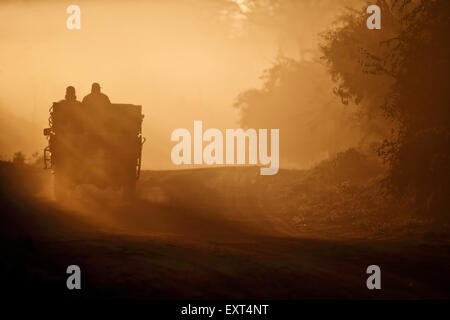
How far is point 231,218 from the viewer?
1683 cm

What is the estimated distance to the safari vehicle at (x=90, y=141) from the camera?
17094 mm

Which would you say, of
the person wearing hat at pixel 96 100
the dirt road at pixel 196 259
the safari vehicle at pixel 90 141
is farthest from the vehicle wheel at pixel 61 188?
the person wearing hat at pixel 96 100

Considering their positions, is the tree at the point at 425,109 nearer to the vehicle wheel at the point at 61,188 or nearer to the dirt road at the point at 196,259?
the dirt road at the point at 196,259

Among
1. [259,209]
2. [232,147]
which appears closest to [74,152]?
[259,209]

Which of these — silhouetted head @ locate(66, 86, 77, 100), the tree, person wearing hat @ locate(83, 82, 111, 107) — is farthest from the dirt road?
silhouetted head @ locate(66, 86, 77, 100)

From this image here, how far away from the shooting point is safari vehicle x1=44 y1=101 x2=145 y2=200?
56.1ft

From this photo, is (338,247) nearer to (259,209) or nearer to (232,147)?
(259,209)

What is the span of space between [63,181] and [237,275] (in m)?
9.99

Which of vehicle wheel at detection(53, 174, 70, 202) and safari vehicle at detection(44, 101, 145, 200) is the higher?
safari vehicle at detection(44, 101, 145, 200)

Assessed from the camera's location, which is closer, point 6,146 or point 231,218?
point 231,218

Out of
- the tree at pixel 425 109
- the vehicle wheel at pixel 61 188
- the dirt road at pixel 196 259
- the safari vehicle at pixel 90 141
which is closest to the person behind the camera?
the dirt road at pixel 196 259

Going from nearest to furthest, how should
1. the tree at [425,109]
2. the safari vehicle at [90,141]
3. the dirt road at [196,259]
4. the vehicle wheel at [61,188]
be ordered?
the dirt road at [196,259] → the tree at [425,109] → the safari vehicle at [90,141] → the vehicle wheel at [61,188]

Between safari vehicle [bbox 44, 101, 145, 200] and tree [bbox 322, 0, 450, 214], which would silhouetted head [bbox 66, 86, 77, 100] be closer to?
safari vehicle [bbox 44, 101, 145, 200]

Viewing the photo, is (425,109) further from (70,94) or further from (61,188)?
(61,188)
